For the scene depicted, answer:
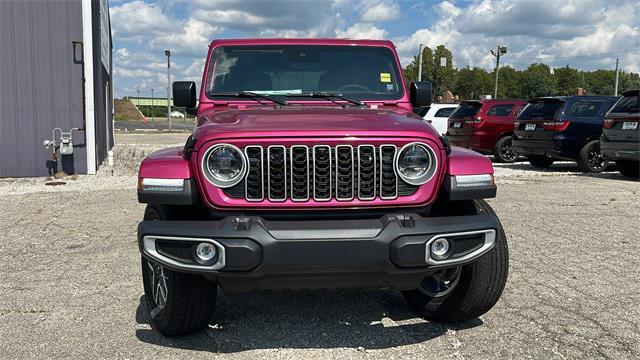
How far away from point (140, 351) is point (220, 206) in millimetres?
1016

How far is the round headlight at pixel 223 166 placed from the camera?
309 centimetres

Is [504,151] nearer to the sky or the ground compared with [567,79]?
nearer to the ground

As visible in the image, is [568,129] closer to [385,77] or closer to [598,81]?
[385,77]

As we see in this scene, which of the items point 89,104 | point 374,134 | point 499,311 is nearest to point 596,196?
point 499,311

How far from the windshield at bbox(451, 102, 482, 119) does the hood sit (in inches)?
459

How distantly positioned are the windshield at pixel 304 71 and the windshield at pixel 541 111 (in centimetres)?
880

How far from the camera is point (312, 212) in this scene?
10.5 ft

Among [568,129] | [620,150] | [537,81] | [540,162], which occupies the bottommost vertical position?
[540,162]

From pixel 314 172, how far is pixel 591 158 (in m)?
10.9

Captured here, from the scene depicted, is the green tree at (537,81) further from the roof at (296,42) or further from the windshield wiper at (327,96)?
the windshield wiper at (327,96)

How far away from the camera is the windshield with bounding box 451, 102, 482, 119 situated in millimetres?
14875

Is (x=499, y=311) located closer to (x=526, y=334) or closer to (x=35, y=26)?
(x=526, y=334)

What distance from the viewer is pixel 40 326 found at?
149 inches

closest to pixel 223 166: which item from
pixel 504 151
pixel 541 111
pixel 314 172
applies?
pixel 314 172
